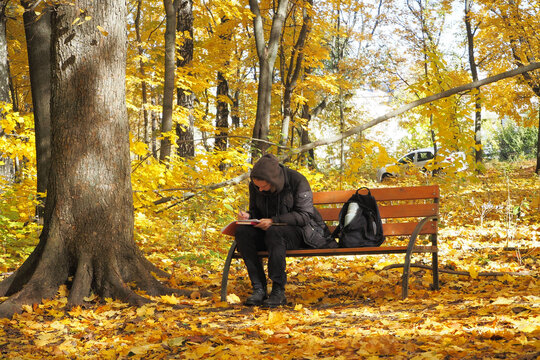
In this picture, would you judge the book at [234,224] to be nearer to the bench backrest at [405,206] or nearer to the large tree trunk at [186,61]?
the bench backrest at [405,206]

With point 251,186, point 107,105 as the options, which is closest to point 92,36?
point 107,105

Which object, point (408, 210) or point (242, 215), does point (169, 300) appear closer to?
point (242, 215)

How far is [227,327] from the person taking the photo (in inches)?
137

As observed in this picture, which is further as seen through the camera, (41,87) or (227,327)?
(41,87)

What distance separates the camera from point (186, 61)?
43.0 feet

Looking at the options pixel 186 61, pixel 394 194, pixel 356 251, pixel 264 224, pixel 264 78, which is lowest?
pixel 356 251

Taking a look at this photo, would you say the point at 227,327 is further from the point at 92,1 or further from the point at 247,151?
the point at 247,151

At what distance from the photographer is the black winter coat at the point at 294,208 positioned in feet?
14.8

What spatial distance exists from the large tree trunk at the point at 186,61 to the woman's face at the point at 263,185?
26.0ft

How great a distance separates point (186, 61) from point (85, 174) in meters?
9.23

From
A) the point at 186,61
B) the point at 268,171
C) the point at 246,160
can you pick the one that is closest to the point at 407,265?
the point at 268,171

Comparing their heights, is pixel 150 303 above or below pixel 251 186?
below

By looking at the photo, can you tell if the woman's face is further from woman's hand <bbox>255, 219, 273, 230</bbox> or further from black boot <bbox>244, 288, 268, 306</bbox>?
black boot <bbox>244, 288, 268, 306</bbox>

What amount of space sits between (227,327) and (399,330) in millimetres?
1161
